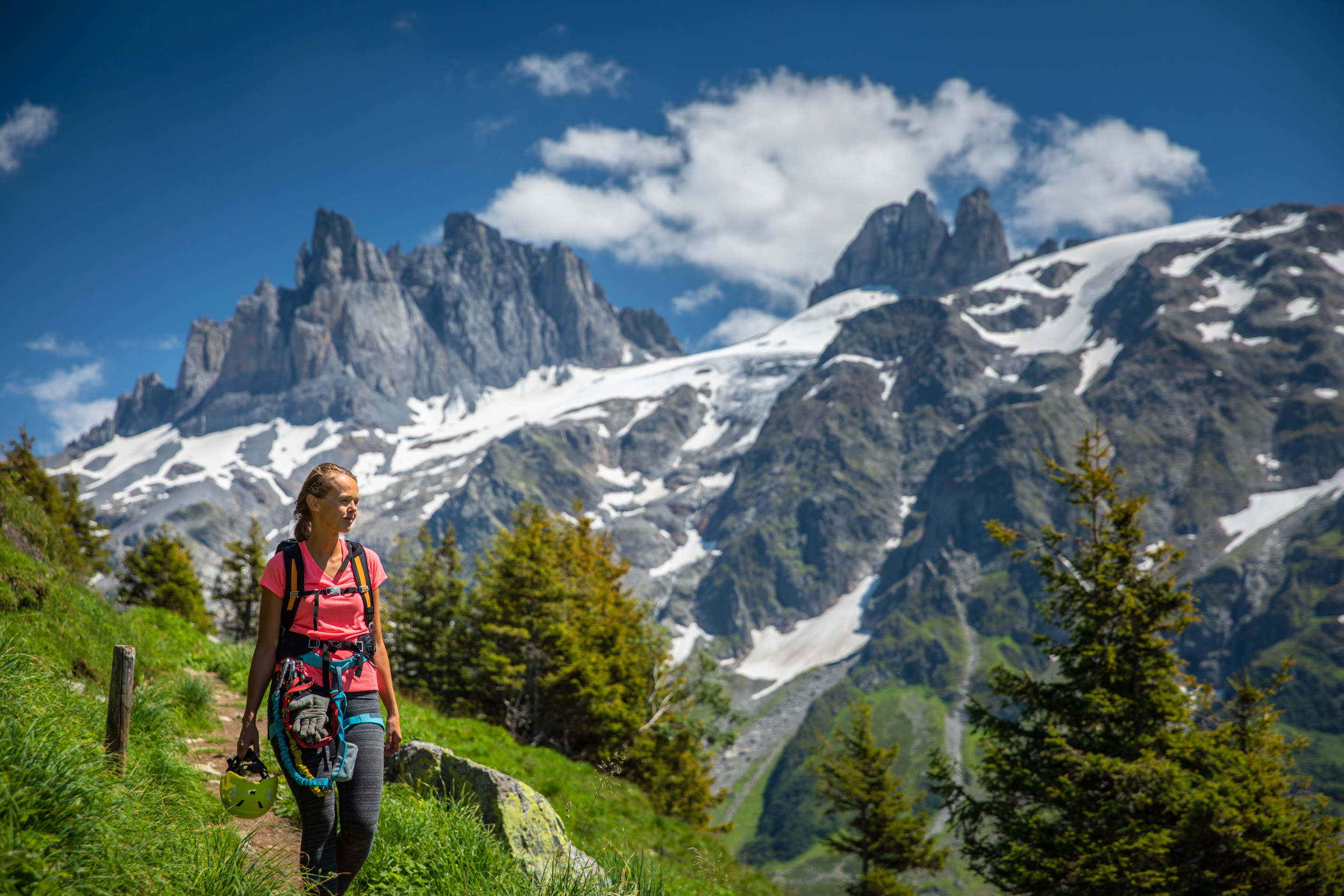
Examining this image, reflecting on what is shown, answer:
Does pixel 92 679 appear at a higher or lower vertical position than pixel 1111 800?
higher

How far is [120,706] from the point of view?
5.46 m

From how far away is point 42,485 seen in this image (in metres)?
43.2

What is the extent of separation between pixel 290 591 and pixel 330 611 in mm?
268

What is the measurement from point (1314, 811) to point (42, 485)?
188 ft

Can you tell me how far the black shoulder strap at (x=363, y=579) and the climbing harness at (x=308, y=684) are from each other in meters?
0.08

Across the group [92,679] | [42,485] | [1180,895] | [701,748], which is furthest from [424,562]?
[1180,895]

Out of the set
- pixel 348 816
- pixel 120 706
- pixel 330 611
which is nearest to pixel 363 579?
pixel 330 611

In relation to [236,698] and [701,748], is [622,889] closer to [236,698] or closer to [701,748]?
[236,698]

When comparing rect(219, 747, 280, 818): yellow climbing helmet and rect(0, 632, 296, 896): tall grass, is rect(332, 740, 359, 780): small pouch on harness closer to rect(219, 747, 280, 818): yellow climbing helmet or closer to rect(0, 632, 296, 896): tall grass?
rect(219, 747, 280, 818): yellow climbing helmet

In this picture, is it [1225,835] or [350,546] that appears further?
[1225,835]

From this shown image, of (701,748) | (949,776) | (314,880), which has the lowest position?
(701,748)

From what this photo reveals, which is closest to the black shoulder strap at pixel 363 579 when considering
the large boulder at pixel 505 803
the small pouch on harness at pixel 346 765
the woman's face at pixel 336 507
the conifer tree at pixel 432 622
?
the woman's face at pixel 336 507

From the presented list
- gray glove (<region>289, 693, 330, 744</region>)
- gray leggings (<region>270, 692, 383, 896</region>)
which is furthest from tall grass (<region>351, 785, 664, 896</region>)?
gray glove (<region>289, 693, 330, 744</region>)

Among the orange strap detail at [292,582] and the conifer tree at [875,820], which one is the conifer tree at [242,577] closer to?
the conifer tree at [875,820]
